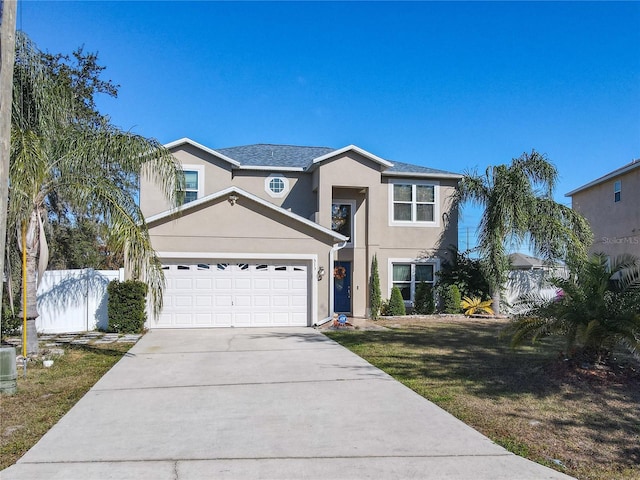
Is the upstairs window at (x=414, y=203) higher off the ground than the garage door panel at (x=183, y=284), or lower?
higher

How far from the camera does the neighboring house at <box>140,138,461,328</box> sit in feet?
52.3

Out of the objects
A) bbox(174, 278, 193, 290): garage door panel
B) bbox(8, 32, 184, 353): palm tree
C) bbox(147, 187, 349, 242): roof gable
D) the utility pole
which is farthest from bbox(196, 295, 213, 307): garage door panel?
the utility pole

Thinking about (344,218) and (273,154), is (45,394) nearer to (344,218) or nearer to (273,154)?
(344,218)

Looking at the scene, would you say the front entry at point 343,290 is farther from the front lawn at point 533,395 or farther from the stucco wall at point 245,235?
the front lawn at point 533,395

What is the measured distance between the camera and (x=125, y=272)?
15.2 metres

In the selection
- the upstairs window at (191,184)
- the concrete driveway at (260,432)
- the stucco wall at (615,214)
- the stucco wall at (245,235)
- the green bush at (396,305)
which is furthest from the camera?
the stucco wall at (615,214)

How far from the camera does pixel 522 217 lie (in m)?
18.2

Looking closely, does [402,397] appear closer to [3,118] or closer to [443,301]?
[3,118]

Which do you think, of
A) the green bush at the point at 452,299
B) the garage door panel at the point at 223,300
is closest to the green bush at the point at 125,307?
the garage door panel at the point at 223,300

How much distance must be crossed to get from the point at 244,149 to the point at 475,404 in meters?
17.0

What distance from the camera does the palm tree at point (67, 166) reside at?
33.2ft

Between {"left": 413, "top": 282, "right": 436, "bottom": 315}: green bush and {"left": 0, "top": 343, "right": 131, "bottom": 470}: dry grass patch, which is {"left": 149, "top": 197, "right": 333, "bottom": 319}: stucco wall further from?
{"left": 0, "top": 343, "right": 131, "bottom": 470}: dry grass patch

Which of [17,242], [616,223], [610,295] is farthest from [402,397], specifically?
[616,223]

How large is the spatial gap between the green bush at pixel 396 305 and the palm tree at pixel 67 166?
392 inches
